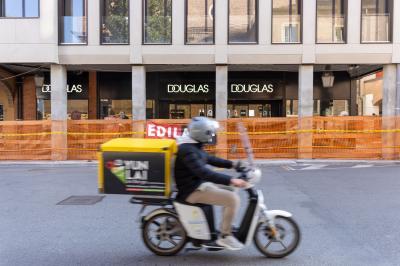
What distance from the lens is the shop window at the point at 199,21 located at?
17453 millimetres

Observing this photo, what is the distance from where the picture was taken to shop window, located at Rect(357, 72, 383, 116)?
899 inches

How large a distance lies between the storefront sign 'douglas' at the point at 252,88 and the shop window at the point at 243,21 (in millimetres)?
4278

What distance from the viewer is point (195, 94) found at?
71.1 feet

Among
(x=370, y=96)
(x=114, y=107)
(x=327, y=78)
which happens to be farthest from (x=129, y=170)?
(x=370, y=96)

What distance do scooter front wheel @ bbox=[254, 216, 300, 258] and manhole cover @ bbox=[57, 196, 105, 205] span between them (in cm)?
417

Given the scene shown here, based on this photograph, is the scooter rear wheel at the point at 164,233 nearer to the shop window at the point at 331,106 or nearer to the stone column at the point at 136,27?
the stone column at the point at 136,27

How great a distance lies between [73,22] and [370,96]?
15502 millimetres

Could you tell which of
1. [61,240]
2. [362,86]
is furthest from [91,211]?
[362,86]

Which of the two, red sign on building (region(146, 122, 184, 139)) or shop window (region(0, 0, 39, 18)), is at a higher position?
shop window (region(0, 0, 39, 18))

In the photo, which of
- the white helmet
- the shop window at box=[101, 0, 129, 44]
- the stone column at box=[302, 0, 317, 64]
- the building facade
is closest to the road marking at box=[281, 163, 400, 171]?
the building facade

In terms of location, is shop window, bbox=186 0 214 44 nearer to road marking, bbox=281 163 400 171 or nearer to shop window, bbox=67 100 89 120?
road marking, bbox=281 163 400 171

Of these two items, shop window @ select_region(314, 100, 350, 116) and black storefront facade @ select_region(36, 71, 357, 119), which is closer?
black storefront facade @ select_region(36, 71, 357, 119)

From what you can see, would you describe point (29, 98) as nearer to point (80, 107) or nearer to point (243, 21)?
point (80, 107)

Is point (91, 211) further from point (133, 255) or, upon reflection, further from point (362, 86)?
point (362, 86)
